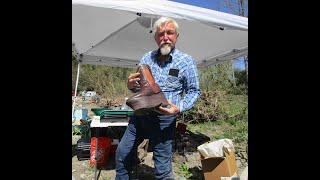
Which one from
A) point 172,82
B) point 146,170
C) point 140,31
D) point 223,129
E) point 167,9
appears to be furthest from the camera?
point 223,129

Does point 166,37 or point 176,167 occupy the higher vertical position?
point 166,37

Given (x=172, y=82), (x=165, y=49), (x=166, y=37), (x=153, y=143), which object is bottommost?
(x=153, y=143)

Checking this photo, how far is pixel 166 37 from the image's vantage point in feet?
8.85

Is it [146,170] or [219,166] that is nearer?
[219,166]

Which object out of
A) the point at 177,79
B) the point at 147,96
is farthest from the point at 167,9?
the point at 147,96

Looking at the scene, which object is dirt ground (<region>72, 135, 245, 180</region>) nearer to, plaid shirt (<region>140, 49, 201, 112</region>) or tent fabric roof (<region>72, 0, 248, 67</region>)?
plaid shirt (<region>140, 49, 201, 112</region>)

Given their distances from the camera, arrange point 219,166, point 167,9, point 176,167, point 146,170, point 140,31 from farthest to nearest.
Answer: point 140,31
point 176,167
point 146,170
point 219,166
point 167,9

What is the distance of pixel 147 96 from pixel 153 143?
380 millimetres

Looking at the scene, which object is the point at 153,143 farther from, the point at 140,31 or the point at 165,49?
the point at 140,31

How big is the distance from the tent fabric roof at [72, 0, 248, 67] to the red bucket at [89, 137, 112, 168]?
50.1 inches
